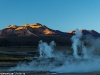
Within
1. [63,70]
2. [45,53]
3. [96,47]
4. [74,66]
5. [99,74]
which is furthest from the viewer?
[45,53]

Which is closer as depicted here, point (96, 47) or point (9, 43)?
point (96, 47)

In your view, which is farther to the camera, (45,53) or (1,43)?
(1,43)

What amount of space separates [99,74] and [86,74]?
1.99 m

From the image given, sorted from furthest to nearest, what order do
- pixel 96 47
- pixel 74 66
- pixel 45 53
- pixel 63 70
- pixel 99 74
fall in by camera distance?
1. pixel 45 53
2. pixel 96 47
3. pixel 74 66
4. pixel 63 70
5. pixel 99 74

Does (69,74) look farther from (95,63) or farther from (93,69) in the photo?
(95,63)

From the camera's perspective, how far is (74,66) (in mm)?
66250

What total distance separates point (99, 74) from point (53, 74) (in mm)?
6867

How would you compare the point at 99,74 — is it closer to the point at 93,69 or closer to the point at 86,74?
the point at 86,74

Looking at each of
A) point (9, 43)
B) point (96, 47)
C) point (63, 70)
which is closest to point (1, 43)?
point (9, 43)

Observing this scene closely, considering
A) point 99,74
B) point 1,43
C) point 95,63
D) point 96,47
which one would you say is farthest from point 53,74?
point 1,43

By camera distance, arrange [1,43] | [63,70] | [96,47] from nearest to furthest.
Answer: [63,70], [96,47], [1,43]

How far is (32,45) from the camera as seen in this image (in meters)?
199

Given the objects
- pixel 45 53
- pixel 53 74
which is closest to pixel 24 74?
pixel 53 74

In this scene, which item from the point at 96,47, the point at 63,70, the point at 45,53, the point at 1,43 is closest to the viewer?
the point at 63,70
